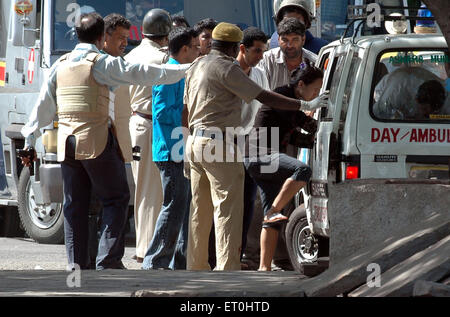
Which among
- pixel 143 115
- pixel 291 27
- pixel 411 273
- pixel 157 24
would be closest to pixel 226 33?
pixel 291 27

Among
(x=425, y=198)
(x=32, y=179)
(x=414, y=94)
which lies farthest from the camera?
(x=32, y=179)

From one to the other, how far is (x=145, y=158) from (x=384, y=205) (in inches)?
132

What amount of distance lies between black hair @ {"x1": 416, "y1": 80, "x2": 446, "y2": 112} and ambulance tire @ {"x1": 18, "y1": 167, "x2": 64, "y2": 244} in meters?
5.15

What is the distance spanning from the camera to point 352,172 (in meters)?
9.46

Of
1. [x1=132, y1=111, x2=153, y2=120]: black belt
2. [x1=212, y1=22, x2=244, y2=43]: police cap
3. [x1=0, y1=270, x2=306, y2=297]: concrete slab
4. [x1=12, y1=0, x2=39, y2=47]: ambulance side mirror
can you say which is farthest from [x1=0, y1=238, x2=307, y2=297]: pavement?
[x1=12, y1=0, x2=39, y2=47]: ambulance side mirror

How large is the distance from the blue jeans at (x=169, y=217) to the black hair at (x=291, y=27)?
1.47m

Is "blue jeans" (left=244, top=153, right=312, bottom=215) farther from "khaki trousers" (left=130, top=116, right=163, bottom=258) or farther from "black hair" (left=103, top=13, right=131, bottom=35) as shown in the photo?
"black hair" (left=103, top=13, right=131, bottom=35)

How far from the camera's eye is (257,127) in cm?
1012

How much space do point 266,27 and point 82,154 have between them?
4942 millimetres

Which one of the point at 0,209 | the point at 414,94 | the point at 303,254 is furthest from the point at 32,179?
the point at 414,94

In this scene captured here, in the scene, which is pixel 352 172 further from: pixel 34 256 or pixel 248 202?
pixel 34 256

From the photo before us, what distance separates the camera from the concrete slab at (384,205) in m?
8.12
